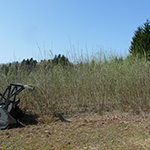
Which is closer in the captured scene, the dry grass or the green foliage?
the dry grass

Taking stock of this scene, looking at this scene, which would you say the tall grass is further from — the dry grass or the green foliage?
the green foliage

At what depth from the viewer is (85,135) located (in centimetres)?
304

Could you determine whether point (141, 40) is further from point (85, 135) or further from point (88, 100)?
point (85, 135)

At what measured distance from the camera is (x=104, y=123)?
3.69 m

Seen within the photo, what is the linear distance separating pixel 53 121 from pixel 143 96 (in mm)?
2082

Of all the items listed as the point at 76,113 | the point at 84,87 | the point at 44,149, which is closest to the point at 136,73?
the point at 84,87

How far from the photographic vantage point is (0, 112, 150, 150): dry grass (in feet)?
8.78

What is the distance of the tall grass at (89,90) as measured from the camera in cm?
439

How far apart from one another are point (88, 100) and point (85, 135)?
192cm

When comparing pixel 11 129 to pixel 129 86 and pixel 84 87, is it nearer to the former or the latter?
pixel 84 87

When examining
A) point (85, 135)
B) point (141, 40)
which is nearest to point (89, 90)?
point (85, 135)

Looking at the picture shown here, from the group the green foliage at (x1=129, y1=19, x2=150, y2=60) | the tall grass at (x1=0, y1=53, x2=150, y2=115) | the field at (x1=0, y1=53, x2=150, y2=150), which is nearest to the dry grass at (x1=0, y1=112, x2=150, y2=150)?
the field at (x1=0, y1=53, x2=150, y2=150)

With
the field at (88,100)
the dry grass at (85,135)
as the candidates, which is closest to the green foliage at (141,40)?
the field at (88,100)

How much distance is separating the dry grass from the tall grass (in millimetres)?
521
